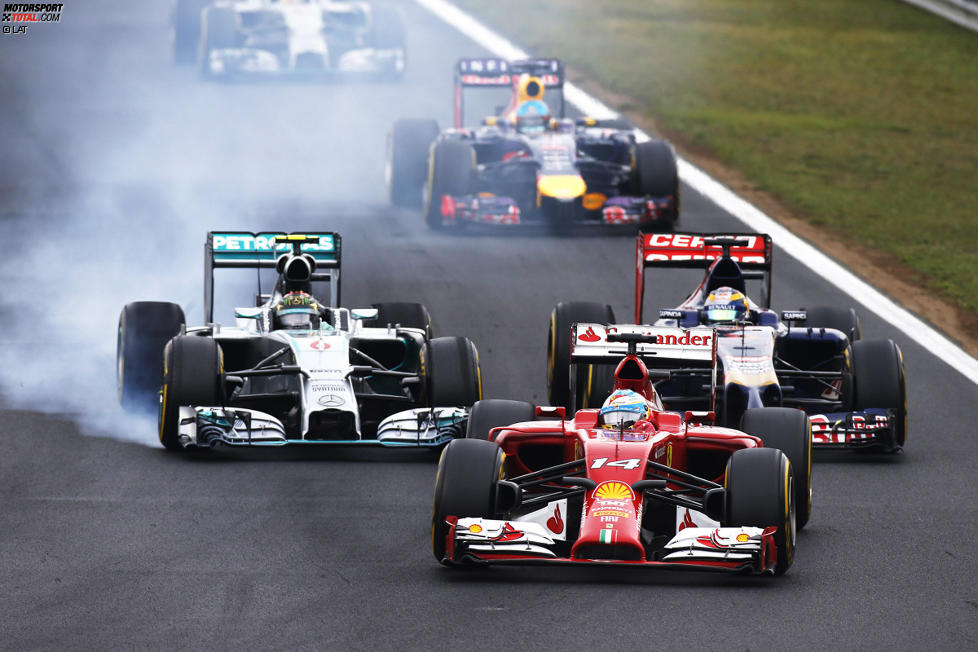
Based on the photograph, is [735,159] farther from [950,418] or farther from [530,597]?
[530,597]

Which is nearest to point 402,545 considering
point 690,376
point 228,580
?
point 228,580

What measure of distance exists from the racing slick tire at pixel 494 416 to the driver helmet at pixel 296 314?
3.62 metres

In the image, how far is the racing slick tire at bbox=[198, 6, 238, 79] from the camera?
4053 cm

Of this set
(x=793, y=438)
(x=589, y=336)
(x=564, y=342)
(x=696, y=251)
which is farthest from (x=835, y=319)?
(x=793, y=438)

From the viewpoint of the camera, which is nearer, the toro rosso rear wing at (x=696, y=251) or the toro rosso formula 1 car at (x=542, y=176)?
the toro rosso rear wing at (x=696, y=251)

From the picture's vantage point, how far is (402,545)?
45.6 ft

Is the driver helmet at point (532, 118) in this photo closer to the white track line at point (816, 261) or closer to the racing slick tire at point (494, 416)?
the white track line at point (816, 261)

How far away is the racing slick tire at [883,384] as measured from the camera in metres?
17.0

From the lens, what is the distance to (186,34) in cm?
4638

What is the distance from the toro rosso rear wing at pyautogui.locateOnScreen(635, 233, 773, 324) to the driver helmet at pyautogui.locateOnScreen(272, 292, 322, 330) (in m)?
3.41

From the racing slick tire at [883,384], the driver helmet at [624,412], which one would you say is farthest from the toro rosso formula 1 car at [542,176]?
the driver helmet at [624,412]

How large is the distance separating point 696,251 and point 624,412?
5590 millimetres

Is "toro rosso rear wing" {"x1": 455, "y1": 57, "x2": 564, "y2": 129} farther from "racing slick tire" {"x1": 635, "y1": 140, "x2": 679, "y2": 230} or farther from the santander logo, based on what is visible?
the santander logo

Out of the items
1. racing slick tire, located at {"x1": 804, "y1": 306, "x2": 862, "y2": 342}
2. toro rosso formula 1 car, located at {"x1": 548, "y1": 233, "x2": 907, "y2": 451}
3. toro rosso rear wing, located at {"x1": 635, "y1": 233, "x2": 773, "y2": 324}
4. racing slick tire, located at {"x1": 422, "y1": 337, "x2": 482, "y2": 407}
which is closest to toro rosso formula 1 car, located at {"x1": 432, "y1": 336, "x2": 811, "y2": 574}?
toro rosso formula 1 car, located at {"x1": 548, "y1": 233, "x2": 907, "y2": 451}
